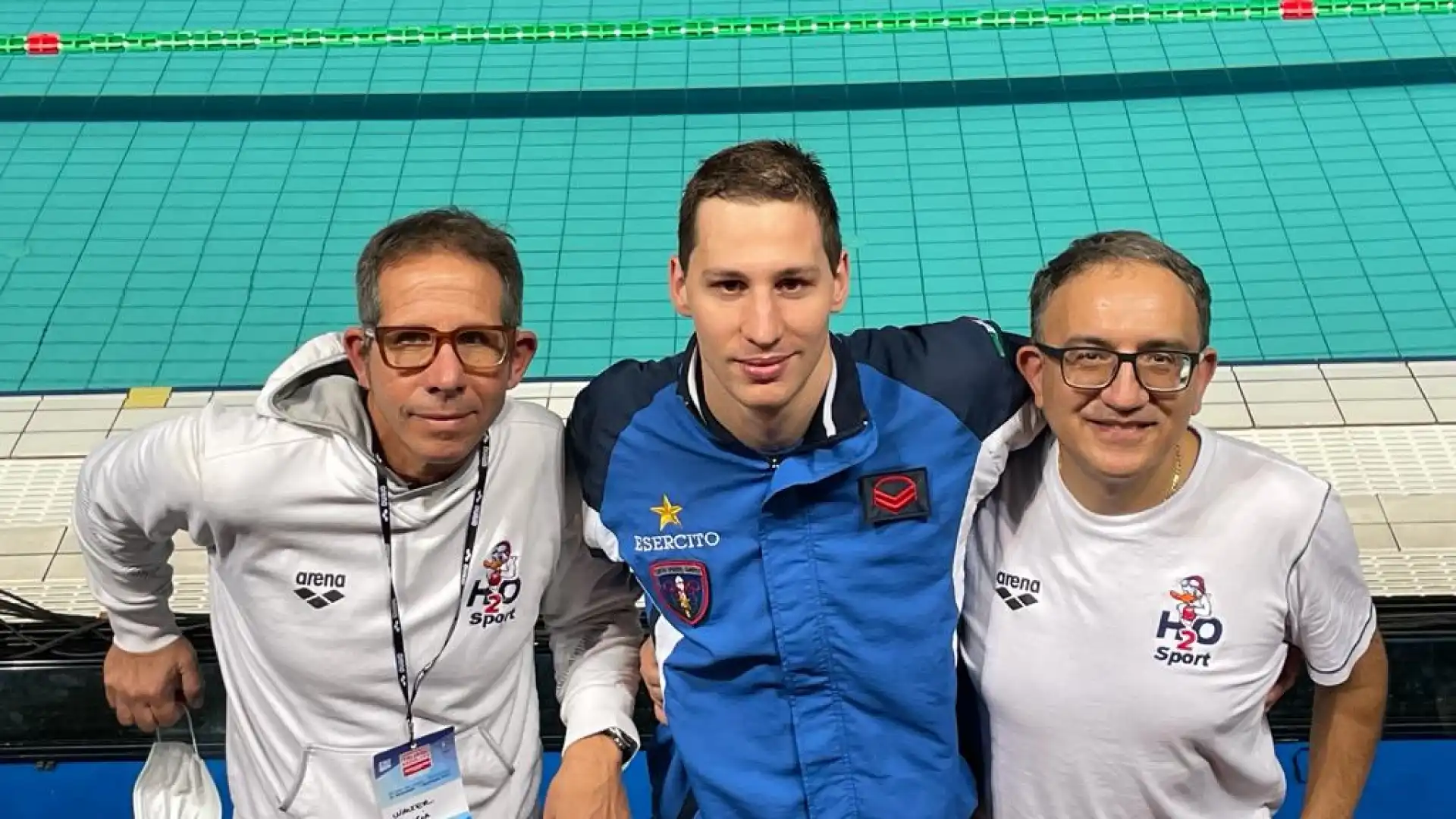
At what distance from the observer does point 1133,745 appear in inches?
79.6

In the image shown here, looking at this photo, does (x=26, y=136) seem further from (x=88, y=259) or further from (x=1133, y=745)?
(x=1133, y=745)

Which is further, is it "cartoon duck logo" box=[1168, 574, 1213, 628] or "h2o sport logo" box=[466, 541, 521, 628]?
"h2o sport logo" box=[466, 541, 521, 628]

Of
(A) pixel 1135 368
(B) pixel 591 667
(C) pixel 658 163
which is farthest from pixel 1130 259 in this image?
(C) pixel 658 163

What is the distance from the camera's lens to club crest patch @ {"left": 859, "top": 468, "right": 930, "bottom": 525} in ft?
6.50

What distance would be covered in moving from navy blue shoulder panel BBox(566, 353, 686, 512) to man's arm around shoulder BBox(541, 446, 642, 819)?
3.3 inches

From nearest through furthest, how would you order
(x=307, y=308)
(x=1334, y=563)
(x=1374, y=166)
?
(x=1334, y=563) < (x=307, y=308) < (x=1374, y=166)

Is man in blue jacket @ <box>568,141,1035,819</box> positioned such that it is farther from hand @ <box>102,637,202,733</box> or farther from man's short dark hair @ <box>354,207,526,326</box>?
hand @ <box>102,637,202,733</box>

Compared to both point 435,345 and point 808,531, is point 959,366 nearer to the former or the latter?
point 808,531

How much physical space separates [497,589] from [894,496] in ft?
2.02

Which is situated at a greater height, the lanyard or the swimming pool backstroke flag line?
the swimming pool backstroke flag line

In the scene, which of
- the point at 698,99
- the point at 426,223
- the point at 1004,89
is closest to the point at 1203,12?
the point at 1004,89

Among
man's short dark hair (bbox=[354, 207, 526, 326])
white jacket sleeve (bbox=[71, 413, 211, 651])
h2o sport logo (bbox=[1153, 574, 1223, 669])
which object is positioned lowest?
h2o sport logo (bbox=[1153, 574, 1223, 669])

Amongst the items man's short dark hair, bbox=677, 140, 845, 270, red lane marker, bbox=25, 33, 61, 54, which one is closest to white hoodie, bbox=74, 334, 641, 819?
man's short dark hair, bbox=677, 140, 845, 270

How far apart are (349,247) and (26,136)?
1828mm
